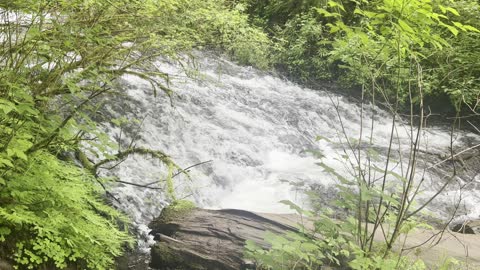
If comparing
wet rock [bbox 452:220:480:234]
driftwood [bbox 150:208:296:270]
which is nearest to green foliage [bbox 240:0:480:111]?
wet rock [bbox 452:220:480:234]

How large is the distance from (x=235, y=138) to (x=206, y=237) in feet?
12.5

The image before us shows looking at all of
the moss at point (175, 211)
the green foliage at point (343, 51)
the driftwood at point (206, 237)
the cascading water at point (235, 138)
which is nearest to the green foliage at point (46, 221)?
the driftwood at point (206, 237)

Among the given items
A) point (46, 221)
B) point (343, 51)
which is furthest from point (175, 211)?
point (343, 51)

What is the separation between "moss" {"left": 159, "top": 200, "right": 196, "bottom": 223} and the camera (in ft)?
13.4

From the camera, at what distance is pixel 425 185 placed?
6.83m

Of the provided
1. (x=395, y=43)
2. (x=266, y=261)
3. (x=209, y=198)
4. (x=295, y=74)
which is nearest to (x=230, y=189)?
(x=209, y=198)

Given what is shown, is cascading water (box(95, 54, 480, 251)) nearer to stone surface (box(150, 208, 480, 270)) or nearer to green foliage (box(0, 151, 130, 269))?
stone surface (box(150, 208, 480, 270))

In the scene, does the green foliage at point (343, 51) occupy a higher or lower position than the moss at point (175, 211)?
higher

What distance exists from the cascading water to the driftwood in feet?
2.50

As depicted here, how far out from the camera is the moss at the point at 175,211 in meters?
4.09

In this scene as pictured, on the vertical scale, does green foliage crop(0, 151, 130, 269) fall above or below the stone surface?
above

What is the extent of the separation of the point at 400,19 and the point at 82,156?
3171mm

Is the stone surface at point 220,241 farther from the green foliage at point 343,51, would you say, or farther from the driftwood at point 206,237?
the green foliage at point 343,51

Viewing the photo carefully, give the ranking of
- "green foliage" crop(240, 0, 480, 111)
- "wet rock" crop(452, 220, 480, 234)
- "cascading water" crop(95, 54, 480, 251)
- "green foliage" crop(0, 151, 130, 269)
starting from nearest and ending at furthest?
"green foliage" crop(0, 151, 130, 269), "wet rock" crop(452, 220, 480, 234), "cascading water" crop(95, 54, 480, 251), "green foliage" crop(240, 0, 480, 111)
